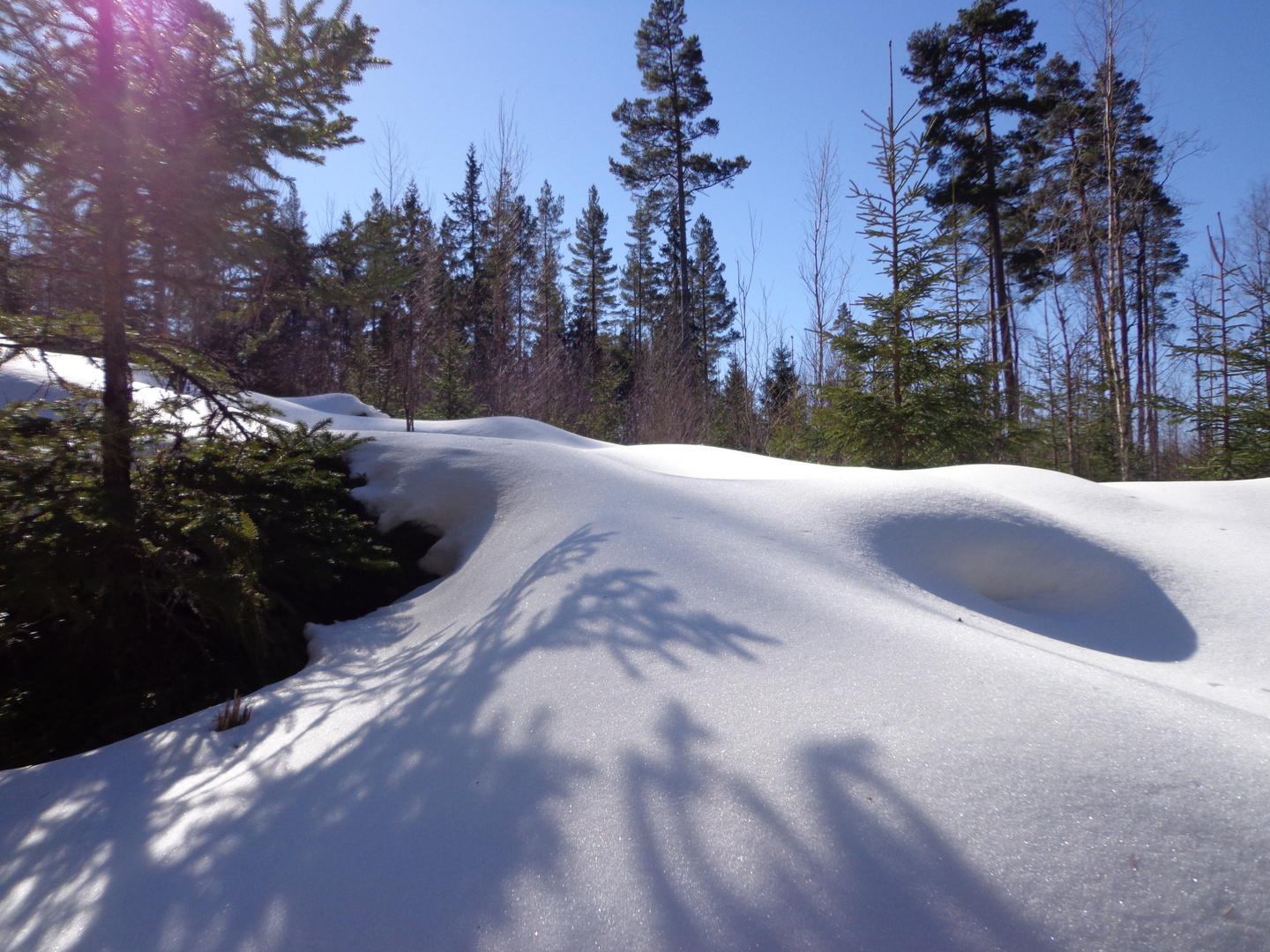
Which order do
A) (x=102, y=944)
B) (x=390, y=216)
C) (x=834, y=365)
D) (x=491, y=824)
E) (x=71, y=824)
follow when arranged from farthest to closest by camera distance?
(x=834, y=365)
(x=390, y=216)
(x=71, y=824)
(x=491, y=824)
(x=102, y=944)

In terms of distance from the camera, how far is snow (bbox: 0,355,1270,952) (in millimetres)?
1161

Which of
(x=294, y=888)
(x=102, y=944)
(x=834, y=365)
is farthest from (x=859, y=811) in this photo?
(x=834, y=365)

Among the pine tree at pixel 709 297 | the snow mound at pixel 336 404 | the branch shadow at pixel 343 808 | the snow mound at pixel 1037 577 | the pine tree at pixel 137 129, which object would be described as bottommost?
the branch shadow at pixel 343 808

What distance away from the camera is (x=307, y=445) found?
352 centimetres

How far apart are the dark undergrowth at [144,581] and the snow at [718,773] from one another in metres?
0.39

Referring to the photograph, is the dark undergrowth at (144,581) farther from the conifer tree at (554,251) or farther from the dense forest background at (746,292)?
the conifer tree at (554,251)

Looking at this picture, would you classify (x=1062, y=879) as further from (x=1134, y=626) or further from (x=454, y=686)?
(x=1134, y=626)

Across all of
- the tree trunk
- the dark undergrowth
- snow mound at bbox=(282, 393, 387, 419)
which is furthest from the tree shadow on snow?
snow mound at bbox=(282, 393, 387, 419)

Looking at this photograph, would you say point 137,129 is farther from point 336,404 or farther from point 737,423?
point 737,423

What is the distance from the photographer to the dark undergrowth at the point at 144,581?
238 centimetres

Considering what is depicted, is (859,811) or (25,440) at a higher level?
(25,440)

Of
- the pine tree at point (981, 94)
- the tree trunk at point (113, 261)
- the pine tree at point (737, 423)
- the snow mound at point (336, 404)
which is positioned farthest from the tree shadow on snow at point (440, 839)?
the pine tree at point (981, 94)

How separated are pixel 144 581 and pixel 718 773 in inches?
102

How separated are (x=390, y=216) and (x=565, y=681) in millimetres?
2673
